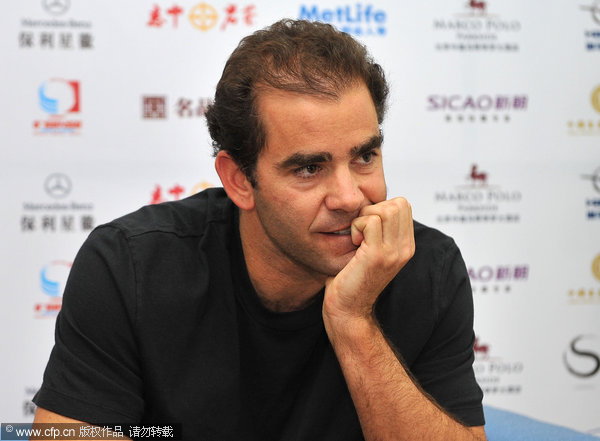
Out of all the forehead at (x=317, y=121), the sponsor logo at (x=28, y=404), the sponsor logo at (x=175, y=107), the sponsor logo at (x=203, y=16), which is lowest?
the sponsor logo at (x=28, y=404)

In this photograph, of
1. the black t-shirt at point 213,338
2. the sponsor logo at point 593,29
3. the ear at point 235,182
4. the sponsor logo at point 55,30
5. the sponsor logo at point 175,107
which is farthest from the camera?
the sponsor logo at point 593,29

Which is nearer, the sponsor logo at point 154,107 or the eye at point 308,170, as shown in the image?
the eye at point 308,170

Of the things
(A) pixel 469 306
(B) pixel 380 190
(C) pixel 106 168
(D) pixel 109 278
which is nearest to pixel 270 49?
(B) pixel 380 190

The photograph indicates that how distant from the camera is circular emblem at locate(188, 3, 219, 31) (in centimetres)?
361

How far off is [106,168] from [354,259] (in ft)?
6.98

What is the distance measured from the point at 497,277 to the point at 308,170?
7.93 feet

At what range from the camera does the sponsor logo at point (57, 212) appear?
3.53 metres

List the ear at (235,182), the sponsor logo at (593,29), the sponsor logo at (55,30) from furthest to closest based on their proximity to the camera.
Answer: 1. the sponsor logo at (593,29)
2. the sponsor logo at (55,30)
3. the ear at (235,182)

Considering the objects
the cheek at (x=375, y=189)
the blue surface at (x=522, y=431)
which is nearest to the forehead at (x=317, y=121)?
the cheek at (x=375, y=189)

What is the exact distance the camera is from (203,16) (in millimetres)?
3621

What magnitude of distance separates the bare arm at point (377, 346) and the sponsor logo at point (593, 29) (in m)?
2.68

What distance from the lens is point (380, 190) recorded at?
6.13ft

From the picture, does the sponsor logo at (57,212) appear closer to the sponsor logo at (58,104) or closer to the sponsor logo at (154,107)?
the sponsor logo at (58,104)

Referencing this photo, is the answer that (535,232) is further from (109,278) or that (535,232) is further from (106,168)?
(109,278)
